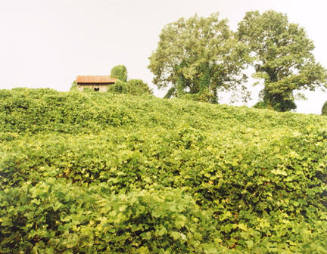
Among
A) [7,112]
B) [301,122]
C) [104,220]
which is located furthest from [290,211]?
[301,122]

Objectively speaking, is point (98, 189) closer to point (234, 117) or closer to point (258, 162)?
point (258, 162)

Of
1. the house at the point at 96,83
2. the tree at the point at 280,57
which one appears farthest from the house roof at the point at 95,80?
the tree at the point at 280,57

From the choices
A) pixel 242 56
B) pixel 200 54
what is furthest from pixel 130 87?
pixel 242 56

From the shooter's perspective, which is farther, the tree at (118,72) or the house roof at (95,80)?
the tree at (118,72)

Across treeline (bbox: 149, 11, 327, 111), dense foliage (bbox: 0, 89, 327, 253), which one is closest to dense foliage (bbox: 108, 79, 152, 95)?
treeline (bbox: 149, 11, 327, 111)

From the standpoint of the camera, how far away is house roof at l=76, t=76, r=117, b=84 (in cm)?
3545

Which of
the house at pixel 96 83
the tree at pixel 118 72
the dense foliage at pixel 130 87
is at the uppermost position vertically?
the tree at pixel 118 72

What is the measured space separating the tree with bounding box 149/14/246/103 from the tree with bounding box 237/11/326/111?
3296 mm

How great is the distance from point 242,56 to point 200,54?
241 inches

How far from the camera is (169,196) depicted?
11.0 ft

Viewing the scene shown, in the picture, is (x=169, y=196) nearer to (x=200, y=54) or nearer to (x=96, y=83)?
(x=200, y=54)

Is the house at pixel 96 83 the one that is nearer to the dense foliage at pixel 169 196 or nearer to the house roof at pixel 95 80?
the house roof at pixel 95 80

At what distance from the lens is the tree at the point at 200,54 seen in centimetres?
2983

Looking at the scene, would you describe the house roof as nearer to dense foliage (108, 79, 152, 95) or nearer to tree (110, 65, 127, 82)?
tree (110, 65, 127, 82)
